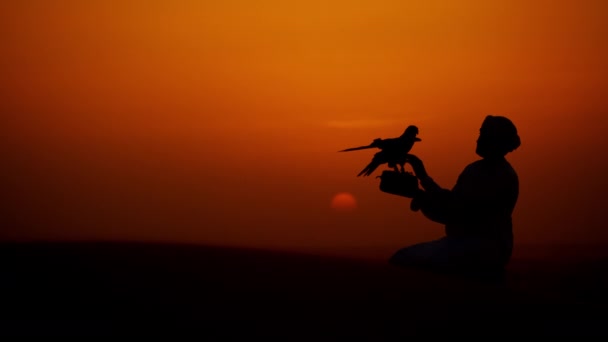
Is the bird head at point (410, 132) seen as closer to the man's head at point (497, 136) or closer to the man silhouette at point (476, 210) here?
the man silhouette at point (476, 210)

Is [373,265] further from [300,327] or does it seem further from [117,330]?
[117,330]

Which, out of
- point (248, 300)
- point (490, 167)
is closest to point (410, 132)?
point (490, 167)

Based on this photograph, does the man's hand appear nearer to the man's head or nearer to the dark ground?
the man's head

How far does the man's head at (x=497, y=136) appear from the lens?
10.5 meters

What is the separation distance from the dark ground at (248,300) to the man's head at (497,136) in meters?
2.02

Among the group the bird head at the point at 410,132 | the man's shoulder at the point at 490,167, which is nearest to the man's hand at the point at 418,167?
the bird head at the point at 410,132

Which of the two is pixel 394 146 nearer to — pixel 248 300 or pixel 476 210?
pixel 476 210

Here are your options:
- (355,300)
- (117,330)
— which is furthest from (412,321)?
(117,330)

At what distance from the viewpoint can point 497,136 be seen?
34.6 ft

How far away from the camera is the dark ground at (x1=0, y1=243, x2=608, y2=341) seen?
7156 millimetres

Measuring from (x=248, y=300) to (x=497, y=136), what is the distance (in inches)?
159

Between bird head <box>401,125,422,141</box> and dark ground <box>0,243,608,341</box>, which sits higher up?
bird head <box>401,125,422,141</box>

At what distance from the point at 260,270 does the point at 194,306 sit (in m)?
1.35

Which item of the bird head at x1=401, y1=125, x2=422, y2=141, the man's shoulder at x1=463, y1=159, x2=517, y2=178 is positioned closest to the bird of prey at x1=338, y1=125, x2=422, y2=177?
the bird head at x1=401, y1=125, x2=422, y2=141
